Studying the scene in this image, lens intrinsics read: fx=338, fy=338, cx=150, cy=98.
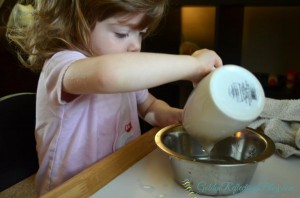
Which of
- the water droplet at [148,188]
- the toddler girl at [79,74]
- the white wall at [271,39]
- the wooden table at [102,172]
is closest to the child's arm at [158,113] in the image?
the toddler girl at [79,74]

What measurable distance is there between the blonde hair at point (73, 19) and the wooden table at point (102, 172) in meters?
0.20

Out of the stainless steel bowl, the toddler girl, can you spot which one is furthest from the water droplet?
the toddler girl

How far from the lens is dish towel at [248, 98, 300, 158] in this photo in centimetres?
56

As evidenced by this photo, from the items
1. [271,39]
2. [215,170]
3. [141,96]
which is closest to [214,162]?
[215,170]

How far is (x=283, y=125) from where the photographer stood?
24.4 inches

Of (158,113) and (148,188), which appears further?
(158,113)

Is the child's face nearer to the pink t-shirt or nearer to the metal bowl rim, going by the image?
the pink t-shirt

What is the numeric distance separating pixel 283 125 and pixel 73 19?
17.0 inches

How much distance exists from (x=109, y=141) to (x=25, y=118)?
18cm

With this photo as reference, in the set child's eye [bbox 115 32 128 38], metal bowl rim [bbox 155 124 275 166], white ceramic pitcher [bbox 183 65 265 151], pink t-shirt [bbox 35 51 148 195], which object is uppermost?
child's eye [bbox 115 32 128 38]

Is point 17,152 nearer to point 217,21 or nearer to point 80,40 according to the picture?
point 80,40

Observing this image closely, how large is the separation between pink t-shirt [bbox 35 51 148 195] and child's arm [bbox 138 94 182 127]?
10 cm

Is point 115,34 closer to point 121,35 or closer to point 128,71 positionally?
point 121,35

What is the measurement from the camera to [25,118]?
2.32 feet
